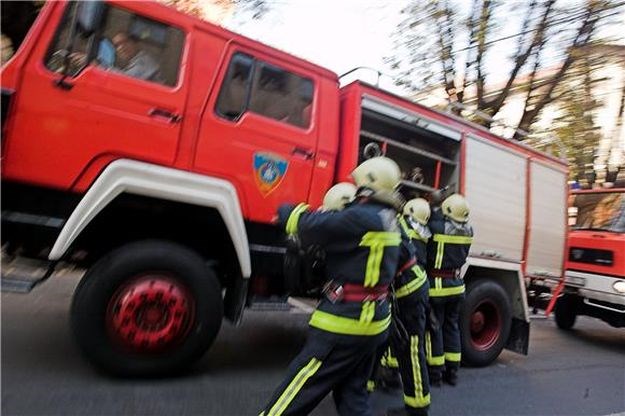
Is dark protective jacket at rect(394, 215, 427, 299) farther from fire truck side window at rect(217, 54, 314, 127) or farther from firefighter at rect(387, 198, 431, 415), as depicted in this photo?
fire truck side window at rect(217, 54, 314, 127)

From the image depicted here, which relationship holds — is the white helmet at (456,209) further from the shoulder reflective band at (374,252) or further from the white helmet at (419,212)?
the shoulder reflective band at (374,252)

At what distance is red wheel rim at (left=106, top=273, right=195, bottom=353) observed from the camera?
3416mm

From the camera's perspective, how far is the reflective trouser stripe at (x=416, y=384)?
11.7ft

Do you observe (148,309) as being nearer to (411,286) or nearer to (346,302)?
(346,302)

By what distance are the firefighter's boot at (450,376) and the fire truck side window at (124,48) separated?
3.50 m

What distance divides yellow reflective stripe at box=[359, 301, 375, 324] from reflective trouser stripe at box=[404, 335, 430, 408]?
1.26m

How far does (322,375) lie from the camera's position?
257 cm

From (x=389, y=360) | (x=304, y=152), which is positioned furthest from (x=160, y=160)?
(x=389, y=360)

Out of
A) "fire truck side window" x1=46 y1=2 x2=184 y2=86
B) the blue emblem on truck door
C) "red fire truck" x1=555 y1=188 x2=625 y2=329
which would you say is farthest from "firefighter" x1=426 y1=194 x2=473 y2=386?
"red fire truck" x1=555 y1=188 x2=625 y2=329

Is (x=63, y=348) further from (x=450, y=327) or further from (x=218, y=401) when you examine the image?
(x=450, y=327)

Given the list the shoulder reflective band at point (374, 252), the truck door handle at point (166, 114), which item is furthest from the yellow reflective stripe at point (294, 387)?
the truck door handle at point (166, 114)

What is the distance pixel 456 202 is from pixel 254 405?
254 cm

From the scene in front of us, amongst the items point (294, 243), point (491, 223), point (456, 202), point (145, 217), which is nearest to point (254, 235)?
point (145, 217)

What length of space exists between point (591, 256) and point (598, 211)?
89cm
